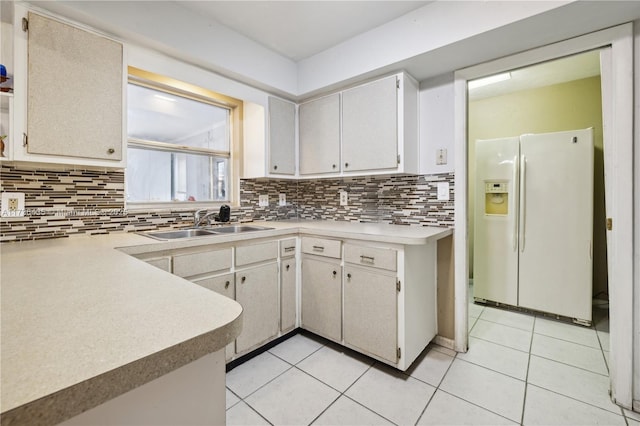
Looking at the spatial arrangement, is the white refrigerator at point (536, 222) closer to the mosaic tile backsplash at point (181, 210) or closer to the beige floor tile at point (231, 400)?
the mosaic tile backsplash at point (181, 210)

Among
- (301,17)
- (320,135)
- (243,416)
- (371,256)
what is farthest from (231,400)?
(301,17)

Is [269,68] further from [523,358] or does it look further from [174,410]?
[523,358]

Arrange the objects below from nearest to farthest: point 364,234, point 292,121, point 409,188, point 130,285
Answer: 1. point 130,285
2. point 364,234
3. point 409,188
4. point 292,121

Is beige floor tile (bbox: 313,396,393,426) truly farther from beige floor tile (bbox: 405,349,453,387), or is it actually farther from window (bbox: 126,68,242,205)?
window (bbox: 126,68,242,205)

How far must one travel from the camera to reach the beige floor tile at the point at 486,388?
1.54m

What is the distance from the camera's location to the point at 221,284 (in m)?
1.83

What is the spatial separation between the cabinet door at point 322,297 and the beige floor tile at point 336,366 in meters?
0.11

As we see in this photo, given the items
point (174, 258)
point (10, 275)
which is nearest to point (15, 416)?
point (10, 275)

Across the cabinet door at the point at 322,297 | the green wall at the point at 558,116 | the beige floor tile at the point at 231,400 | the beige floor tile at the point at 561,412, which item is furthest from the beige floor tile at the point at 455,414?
the green wall at the point at 558,116

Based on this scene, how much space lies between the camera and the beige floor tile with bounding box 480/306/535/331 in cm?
254

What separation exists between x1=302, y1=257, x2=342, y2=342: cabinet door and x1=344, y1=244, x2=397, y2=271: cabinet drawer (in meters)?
0.14

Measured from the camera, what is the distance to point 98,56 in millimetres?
1592

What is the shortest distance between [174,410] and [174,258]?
4.00 feet

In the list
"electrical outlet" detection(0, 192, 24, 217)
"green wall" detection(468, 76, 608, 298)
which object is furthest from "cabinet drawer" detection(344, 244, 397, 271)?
"green wall" detection(468, 76, 608, 298)
